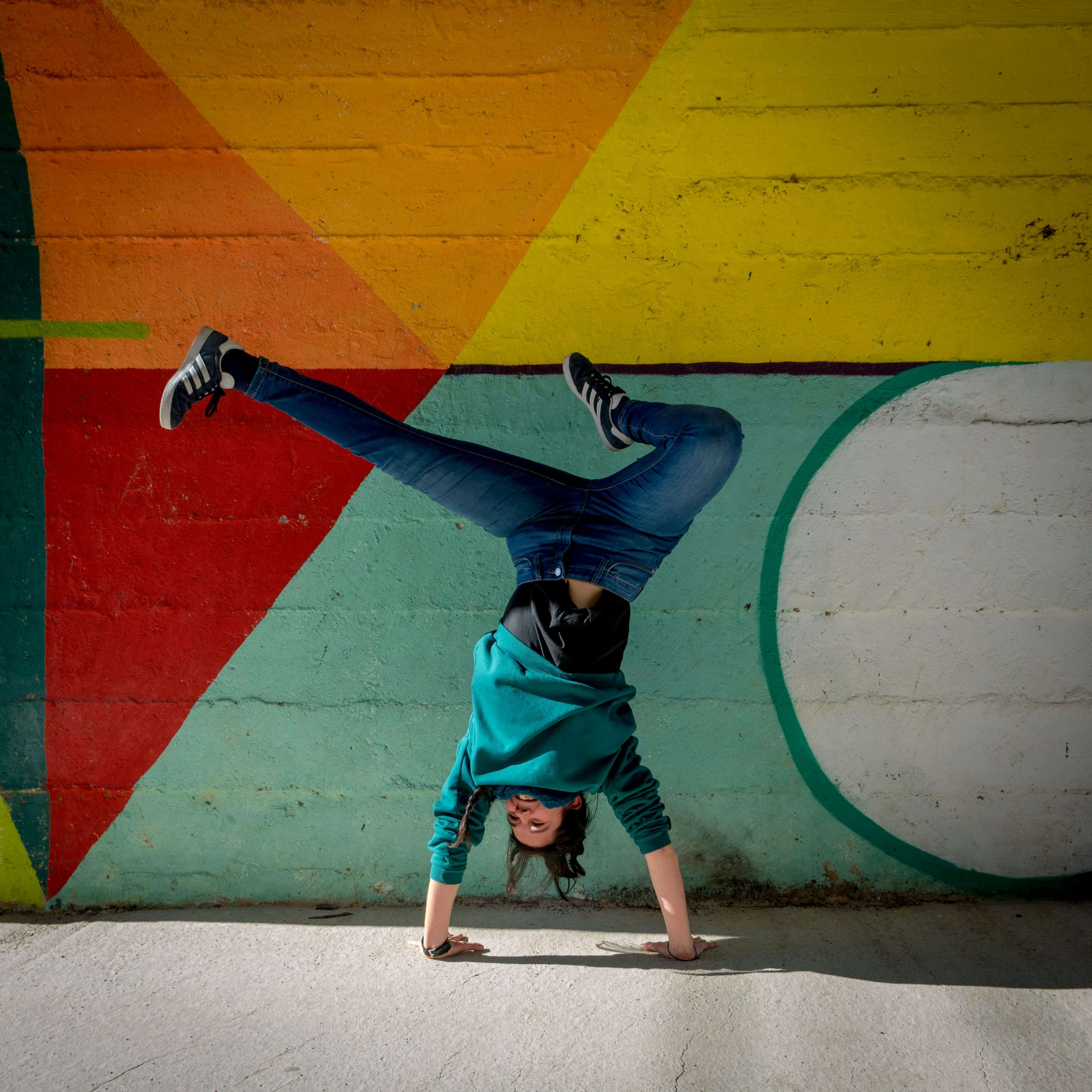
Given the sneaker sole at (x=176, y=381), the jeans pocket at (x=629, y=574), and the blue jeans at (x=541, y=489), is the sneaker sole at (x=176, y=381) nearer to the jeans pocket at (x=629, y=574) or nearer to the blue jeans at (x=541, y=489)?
the blue jeans at (x=541, y=489)

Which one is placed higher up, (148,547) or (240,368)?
(240,368)

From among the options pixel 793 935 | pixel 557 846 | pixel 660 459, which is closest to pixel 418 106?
pixel 660 459

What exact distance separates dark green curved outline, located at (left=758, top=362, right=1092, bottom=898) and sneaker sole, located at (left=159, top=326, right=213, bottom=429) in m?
1.69

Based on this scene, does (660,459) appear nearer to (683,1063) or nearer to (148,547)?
(683,1063)

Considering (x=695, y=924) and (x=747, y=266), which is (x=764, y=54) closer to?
(x=747, y=266)

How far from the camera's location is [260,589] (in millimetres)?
2451

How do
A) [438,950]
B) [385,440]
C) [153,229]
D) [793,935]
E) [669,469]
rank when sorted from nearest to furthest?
[669,469] < [385,440] < [438,950] < [793,935] < [153,229]

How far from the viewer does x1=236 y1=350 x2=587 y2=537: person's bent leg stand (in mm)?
2062

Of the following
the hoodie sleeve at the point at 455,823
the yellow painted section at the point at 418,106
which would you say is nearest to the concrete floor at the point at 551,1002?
the hoodie sleeve at the point at 455,823

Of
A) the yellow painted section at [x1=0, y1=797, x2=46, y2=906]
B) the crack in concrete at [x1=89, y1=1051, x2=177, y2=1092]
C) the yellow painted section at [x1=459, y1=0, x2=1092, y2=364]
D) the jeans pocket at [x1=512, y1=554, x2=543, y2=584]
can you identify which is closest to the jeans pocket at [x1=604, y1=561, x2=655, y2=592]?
the jeans pocket at [x1=512, y1=554, x2=543, y2=584]

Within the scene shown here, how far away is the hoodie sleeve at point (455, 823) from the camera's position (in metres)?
2.10

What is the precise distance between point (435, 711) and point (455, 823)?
43 cm

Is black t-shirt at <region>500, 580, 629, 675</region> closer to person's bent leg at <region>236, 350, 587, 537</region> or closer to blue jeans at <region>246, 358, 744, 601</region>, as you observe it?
blue jeans at <region>246, 358, 744, 601</region>

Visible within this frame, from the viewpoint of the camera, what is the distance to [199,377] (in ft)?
6.91
